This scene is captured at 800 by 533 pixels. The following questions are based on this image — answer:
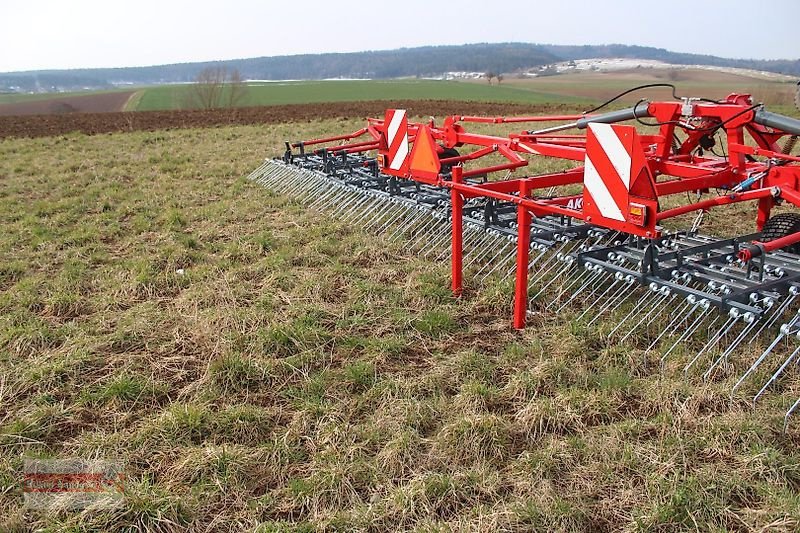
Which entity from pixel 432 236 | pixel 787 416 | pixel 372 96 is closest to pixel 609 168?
pixel 787 416

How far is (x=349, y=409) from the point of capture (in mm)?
3217

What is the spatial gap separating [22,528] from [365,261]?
11.4ft

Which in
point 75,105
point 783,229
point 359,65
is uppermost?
point 359,65

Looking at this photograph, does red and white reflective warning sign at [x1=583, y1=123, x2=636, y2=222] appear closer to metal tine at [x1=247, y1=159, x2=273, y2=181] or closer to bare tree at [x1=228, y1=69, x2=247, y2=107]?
metal tine at [x1=247, y1=159, x2=273, y2=181]

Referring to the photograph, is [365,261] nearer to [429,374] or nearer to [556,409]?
[429,374]

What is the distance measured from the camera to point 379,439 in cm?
295

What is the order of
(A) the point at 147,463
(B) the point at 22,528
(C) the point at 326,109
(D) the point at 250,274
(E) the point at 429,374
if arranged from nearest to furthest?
(B) the point at 22,528 < (A) the point at 147,463 < (E) the point at 429,374 < (D) the point at 250,274 < (C) the point at 326,109

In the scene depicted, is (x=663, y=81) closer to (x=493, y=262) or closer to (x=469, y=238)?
(x=469, y=238)

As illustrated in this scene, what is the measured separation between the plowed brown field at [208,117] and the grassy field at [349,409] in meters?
14.3

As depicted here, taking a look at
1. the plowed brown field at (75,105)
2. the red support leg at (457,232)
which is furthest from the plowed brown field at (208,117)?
the plowed brown field at (75,105)

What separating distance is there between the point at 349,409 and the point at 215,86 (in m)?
32.4

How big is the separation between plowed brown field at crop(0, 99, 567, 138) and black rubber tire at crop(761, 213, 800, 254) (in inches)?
660

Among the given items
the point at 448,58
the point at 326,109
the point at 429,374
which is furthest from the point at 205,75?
the point at 448,58

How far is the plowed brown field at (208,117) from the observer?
18.1 metres
